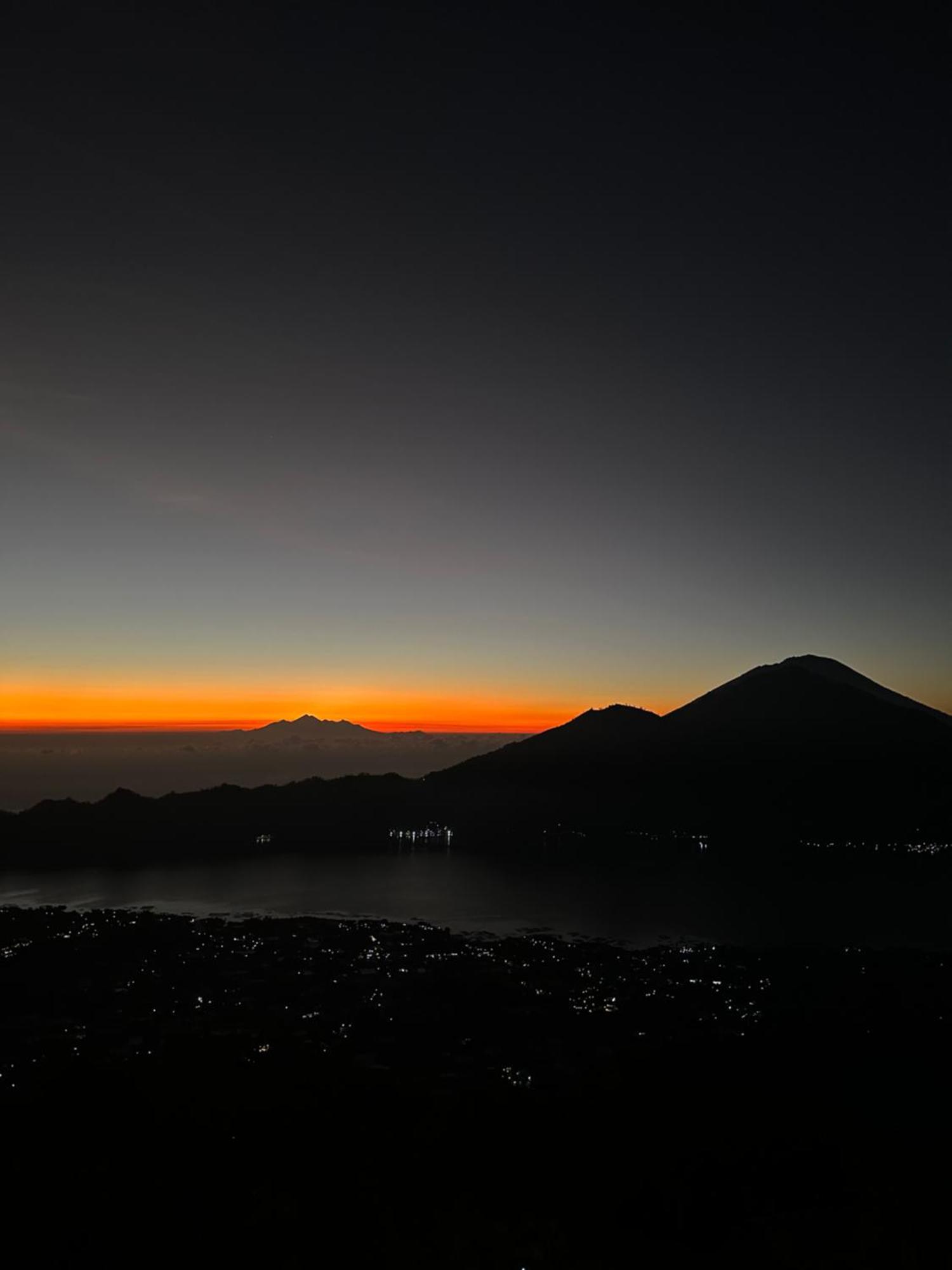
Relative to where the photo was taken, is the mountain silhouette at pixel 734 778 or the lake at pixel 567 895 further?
the mountain silhouette at pixel 734 778

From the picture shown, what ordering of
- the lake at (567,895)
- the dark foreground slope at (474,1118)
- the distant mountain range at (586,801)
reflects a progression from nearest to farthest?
the dark foreground slope at (474,1118), the lake at (567,895), the distant mountain range at (586,801)

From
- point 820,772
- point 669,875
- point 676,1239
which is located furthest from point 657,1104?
point 820,772

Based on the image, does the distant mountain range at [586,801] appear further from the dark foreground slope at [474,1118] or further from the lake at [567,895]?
the dark foreground slope at [474,1118]

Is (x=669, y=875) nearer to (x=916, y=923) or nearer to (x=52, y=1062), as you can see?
(x=916, y=923)

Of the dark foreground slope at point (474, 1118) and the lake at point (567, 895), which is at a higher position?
the dark foreground slope at point (474, 1118)

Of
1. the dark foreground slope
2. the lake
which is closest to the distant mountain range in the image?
the lake

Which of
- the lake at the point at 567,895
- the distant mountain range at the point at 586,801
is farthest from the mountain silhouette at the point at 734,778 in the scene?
the lake at the point at 567,895

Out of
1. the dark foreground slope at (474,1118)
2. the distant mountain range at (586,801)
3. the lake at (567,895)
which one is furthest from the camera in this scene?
the distant mountain range at (586,801)

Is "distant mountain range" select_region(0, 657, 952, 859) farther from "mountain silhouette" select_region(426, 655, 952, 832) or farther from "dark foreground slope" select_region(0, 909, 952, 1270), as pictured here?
"dark foreground slope" select_region(0, 909, 952, 1270)
